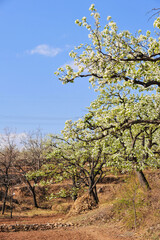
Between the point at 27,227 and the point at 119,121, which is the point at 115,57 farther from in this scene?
the point at 27,227

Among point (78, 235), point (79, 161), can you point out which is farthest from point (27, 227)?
point (79, 161)

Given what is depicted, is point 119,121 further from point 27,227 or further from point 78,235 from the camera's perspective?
point 27,227

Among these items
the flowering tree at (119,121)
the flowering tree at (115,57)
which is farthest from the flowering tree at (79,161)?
the flowering tree at (115,57)

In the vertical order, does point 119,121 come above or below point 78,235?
above

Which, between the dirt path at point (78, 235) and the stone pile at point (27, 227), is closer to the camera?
the dirt path at point (78, 235)

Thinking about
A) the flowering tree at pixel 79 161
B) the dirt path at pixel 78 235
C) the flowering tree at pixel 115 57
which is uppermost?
the flowering tree at pixel 115 57

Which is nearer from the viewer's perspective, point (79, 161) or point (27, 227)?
point (27, 227)

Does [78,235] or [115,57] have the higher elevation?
[115,57]

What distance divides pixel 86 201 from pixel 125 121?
1306cm

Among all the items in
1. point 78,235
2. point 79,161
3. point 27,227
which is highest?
point 79,161

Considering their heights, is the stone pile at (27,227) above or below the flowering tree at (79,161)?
below

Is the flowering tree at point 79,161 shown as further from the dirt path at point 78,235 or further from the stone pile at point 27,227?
the dirt path at point 78,235

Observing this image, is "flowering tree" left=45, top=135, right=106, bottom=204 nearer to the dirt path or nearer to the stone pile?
the stone pile

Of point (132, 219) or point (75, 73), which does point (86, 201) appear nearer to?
point (132, 219)
